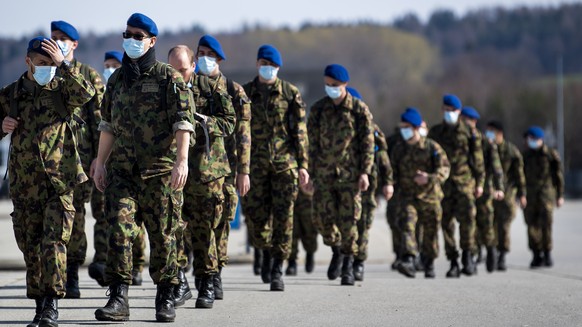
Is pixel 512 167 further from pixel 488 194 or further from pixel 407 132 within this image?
pixel 407 132

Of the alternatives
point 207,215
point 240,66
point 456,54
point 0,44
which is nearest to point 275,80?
point 207,215

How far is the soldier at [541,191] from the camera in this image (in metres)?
17.9

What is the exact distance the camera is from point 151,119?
830 cm

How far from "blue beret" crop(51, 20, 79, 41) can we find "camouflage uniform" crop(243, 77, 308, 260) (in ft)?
6.74

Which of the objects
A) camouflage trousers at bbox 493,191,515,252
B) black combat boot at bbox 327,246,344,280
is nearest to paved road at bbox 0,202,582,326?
black combat boot at bbox 327,246,344,280

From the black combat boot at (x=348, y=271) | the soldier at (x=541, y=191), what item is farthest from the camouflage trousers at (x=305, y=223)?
the soldier at (x=541, y=191)

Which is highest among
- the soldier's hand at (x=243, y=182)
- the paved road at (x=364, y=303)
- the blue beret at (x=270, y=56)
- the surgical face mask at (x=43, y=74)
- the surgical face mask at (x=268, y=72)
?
the blue beret at (x=270, y=56)

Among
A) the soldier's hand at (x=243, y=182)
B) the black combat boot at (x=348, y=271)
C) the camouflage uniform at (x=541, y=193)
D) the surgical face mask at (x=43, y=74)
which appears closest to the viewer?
the surgical face mask at (x=43, y=74)

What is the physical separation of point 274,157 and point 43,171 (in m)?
3.67

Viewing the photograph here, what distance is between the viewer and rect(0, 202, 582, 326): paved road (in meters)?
8.89

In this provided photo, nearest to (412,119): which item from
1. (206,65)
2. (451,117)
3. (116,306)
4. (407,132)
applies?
(407,132)

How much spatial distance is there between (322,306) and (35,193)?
9.47ft

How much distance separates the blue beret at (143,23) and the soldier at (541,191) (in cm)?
1080

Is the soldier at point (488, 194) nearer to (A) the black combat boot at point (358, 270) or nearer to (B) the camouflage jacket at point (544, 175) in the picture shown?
(B) the camouflage jacket at point (544, 175)
